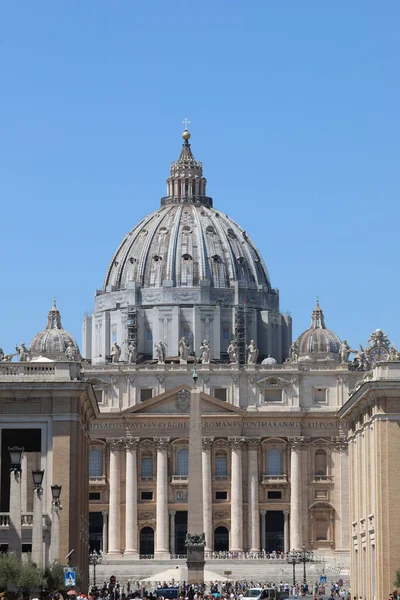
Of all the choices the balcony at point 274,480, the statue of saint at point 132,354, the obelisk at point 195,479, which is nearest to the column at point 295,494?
the balcony at point 274,480

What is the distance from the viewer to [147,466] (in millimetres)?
177625

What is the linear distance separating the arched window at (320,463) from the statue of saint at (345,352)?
887 centimetres

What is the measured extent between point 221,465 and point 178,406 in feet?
22.6

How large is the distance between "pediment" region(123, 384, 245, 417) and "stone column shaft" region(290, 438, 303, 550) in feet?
19.1

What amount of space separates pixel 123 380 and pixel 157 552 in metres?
16.3

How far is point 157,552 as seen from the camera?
173250mm

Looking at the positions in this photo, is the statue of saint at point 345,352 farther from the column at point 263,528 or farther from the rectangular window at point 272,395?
the column at point 263,528

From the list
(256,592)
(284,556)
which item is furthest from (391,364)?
(284,556)

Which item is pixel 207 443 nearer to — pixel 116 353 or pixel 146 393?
pixel 146 393

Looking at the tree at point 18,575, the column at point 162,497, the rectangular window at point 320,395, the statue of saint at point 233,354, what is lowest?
the tree at point 18,575

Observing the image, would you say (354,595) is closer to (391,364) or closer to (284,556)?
(391,364)

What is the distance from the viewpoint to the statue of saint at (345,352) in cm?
18112

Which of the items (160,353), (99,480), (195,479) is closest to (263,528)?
(99,480)

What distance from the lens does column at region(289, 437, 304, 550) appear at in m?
174
